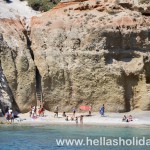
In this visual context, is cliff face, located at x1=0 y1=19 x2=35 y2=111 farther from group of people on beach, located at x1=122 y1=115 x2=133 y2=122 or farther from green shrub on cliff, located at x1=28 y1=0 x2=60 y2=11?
green shrub on cliff, located at x1=28 y1=0 x2=60 y2=11

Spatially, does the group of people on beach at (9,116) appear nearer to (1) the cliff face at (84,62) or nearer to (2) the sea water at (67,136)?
(2) the sea water at (67,136)

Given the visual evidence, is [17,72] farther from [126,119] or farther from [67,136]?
[67,136]

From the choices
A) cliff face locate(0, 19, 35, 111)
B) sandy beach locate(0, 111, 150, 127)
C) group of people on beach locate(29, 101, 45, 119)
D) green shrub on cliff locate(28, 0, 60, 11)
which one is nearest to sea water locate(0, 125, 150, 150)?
sandy beach locate(0, 111, 150, 127)

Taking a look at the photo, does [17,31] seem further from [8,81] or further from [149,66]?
[149,66]

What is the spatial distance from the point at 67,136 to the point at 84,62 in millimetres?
14350

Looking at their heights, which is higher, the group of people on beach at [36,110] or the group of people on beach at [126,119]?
the group of people on beach at [36,110]

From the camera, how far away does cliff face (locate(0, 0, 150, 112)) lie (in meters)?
43.1

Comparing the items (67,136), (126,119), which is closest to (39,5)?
(126,119)

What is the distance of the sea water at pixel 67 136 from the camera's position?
83.6 ft

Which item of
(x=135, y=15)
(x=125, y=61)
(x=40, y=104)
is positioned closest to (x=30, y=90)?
(x=40, y=104)

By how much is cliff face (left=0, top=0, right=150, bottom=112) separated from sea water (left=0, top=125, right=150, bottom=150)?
6981 mm

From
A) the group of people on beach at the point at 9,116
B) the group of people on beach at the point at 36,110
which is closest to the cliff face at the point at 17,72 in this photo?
the group of people on beach at the point at 36,110

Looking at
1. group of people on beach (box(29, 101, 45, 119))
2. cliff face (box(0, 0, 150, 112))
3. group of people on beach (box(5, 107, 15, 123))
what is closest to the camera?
group of people on beach (box(5, 107, 15, 123))

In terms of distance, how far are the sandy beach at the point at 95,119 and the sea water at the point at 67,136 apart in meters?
2.33
